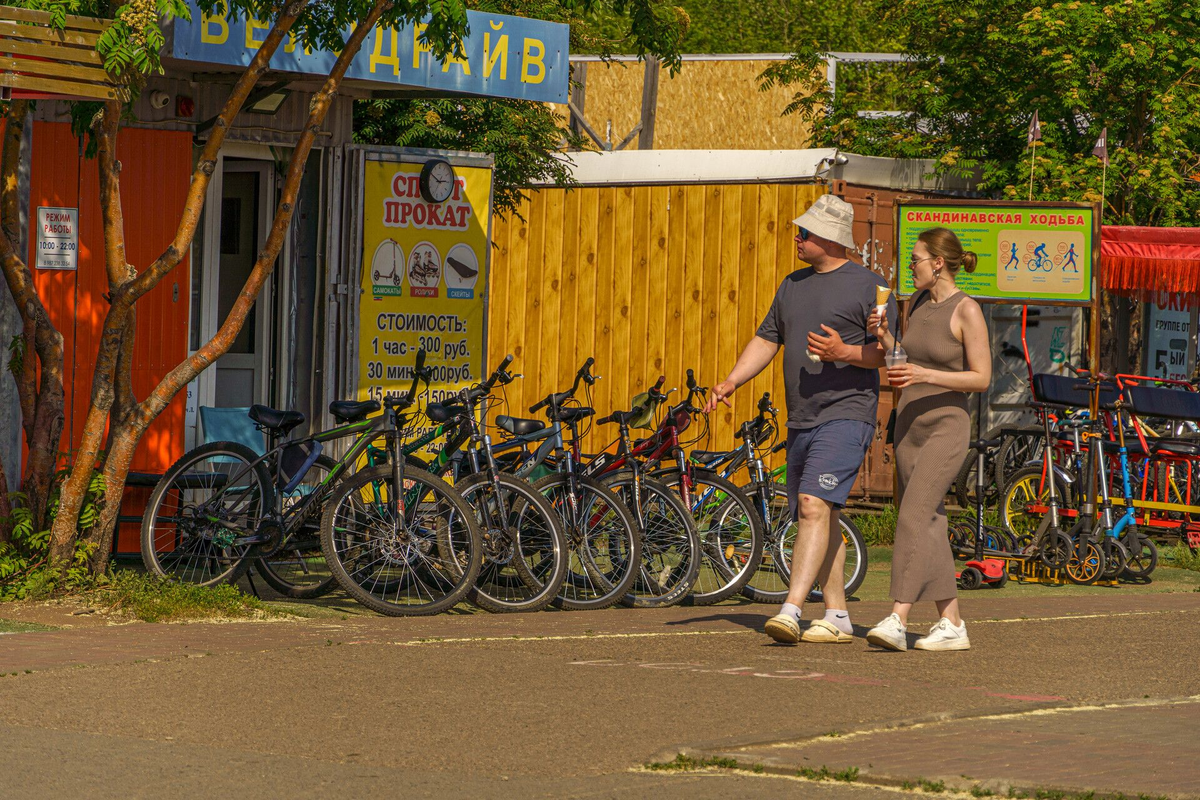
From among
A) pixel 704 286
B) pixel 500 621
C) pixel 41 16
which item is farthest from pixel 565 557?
pixel 704 286

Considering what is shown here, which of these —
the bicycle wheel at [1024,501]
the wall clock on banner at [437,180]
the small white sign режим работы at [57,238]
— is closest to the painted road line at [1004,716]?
the small white sign режим работы at [57,238]

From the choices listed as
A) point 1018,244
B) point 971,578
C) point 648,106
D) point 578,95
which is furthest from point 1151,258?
point 578,95

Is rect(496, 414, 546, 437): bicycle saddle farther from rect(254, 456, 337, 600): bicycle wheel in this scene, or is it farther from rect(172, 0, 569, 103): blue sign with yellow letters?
rect(172, 0, 569, 103): blue sign with yellow letters

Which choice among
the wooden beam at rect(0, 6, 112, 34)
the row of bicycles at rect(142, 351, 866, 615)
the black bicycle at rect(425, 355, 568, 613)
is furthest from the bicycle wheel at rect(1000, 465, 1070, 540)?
the wooden beam at rect(0, 6, 112, 34)

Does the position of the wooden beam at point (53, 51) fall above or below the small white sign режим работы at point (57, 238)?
above

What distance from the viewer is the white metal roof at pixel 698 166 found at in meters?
16.0

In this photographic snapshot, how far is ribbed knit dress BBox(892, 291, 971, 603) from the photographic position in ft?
26.6

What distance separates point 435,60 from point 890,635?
16.8ft

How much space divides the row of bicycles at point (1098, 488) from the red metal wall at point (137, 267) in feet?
17.2

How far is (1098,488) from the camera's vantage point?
481 inches

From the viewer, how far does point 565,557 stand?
9.33 metres

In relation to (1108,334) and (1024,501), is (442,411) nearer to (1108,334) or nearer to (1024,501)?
(1024,501)

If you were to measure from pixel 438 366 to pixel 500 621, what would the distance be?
145 inches

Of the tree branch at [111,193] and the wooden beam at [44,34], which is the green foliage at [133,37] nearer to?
the wooden beam at [44,34]
